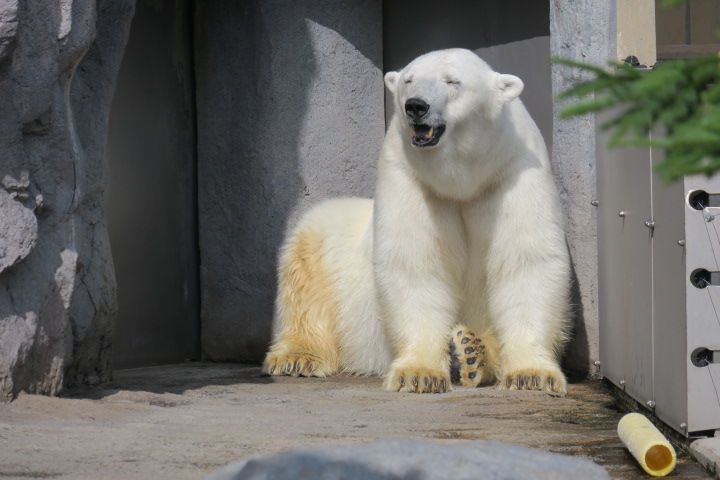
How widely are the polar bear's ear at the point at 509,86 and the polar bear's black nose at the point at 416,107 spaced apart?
0.42 meters

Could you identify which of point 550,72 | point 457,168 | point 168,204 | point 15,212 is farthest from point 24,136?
point 550,72

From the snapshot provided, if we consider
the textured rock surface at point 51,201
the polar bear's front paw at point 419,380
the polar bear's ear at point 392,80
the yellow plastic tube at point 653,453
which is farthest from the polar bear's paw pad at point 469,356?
the yellow plastic tube at point 653,453

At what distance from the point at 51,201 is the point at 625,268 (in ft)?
6.83

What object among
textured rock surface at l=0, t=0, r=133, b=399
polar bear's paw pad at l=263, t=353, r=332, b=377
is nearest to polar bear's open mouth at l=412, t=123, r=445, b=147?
textured rock surface at l=0, t=0, r=133, b=399

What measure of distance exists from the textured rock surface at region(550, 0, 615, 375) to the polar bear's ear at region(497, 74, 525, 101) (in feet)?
1.29

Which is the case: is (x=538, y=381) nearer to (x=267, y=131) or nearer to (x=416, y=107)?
(x=416, y=107)

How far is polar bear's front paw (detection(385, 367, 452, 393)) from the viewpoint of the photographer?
15.3 ft

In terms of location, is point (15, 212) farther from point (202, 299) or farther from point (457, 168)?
point (202, 299)

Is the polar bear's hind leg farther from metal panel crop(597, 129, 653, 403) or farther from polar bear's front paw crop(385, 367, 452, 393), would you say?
metal panel crop(597, 129, 653, 403)

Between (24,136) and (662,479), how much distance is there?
2.45 meters

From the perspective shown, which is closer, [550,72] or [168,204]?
[550,72]

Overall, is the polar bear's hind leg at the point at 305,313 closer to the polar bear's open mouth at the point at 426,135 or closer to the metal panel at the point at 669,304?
the polar bear's open mouth at the point at 426,135

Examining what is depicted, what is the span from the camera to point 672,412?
3.54 meters

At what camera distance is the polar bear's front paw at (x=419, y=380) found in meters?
4.66
